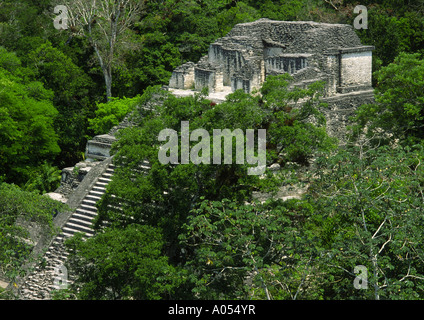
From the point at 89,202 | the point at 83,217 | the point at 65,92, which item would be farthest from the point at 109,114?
the point at 83,217

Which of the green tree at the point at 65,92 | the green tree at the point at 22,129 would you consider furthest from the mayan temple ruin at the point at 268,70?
the green tree at the point at 65,92

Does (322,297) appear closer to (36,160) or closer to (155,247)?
(155,247)

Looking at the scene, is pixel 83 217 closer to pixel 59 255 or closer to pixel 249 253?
pixel 59 255

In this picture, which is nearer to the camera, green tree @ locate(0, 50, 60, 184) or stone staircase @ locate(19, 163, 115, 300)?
stone staircase @ locate(19, 163, 115, 300)

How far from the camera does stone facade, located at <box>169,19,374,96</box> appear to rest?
30.5 meters

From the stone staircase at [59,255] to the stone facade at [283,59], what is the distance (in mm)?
7331

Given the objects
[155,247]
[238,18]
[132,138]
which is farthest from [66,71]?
[155,247]

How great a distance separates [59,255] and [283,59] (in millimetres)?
12283

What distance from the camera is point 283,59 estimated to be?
31.2 meters

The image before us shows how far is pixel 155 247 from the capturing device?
20266 mm

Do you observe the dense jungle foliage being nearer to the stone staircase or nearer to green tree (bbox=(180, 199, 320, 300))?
green tree (bbox=(180, 199, 320, 300))

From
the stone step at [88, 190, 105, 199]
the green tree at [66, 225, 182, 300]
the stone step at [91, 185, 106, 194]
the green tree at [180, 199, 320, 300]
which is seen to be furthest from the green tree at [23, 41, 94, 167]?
the green tree at [180, 199, 320, 300]

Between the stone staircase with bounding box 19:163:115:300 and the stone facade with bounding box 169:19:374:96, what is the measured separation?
Result: 289 inches

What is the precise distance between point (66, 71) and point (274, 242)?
2037 cm
